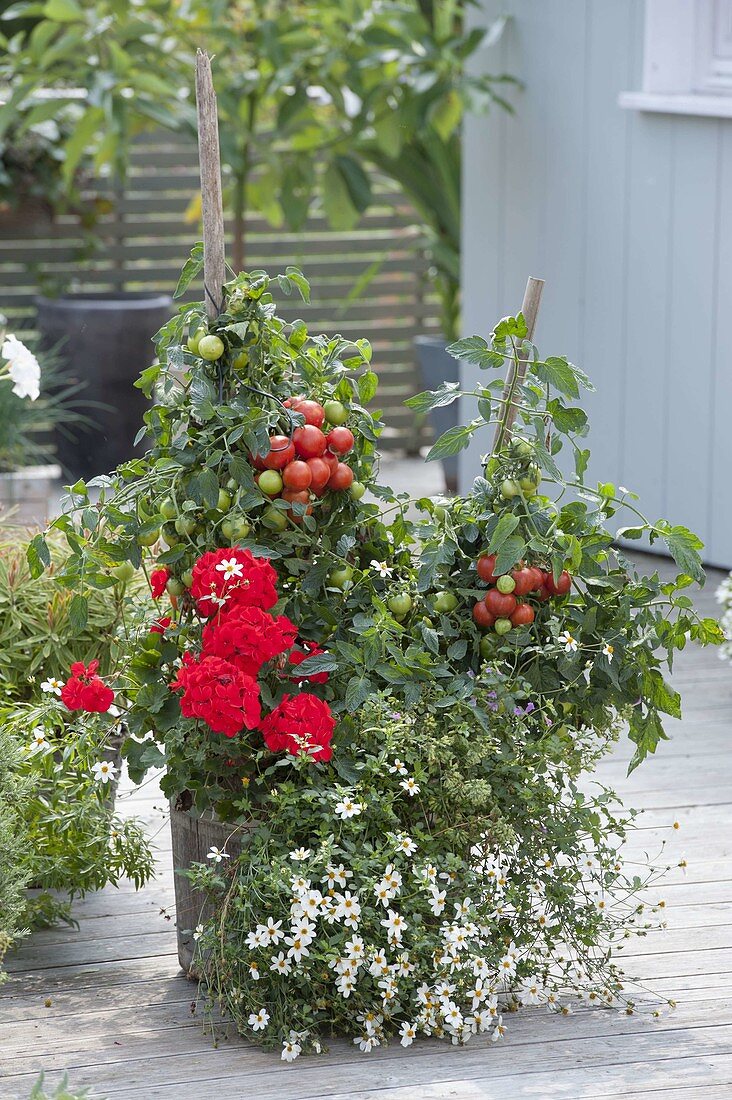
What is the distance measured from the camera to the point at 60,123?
6.24m

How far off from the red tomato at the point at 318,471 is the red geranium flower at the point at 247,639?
0.20 meters

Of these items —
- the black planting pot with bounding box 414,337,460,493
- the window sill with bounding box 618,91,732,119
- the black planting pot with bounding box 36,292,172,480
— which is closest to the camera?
the window sill with bounding box 618,91,732,119

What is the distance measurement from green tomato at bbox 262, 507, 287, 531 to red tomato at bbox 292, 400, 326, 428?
13 centimetres

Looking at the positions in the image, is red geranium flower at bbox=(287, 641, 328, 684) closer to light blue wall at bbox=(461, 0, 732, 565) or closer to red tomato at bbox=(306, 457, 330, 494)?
red tomato at bbox=(306, 457, 330, 494)

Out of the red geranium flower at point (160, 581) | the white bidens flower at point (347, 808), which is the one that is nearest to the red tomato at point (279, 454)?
the red geranium flower at point (160, 581)

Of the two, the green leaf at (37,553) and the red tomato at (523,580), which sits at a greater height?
the green leaf at (37,553)

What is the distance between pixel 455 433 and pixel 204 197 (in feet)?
1.55

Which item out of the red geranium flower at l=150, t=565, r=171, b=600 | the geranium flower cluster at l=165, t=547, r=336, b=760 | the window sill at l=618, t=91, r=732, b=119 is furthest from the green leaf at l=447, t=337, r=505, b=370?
the window sill at l=618, t=91, r=732, b=119

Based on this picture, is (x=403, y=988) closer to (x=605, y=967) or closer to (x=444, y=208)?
(x=605, y=967)

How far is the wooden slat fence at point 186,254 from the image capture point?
6402 mm

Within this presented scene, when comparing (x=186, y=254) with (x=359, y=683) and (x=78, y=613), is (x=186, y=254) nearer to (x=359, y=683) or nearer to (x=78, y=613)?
(x=78, y=613)

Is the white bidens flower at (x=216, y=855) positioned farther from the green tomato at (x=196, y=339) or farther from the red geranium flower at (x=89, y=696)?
the green tomato at (x=196, y=339)

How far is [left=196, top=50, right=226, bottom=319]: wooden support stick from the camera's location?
207 centimetres

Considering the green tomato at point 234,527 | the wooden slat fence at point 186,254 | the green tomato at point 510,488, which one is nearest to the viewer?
the green tomato at point 234,527
